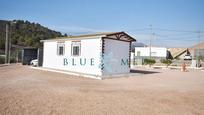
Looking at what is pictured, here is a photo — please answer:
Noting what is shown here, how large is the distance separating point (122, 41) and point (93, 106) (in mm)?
11172

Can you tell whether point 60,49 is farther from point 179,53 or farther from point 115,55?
point 179,53

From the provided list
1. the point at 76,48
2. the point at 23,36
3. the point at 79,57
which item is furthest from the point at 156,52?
the point at 79,57

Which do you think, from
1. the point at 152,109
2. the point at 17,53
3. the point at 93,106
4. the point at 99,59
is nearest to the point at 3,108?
the point at 93,106

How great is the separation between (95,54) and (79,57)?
5.95 ft

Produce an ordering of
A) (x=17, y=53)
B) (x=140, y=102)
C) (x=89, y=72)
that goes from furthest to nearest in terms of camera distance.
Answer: (x=17, y=53) → (x=89, y=72) → (x=140, y=102)

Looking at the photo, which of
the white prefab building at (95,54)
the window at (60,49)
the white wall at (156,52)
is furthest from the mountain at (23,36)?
the white prefab building at (95,54)

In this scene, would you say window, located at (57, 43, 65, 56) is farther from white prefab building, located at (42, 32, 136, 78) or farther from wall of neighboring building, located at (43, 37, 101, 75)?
wall of neighboring building, located at (43, 37, 101, 75)

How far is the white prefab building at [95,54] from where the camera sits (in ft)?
50.1

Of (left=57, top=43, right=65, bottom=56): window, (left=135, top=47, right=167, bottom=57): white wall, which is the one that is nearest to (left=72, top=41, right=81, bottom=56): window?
(left=57, top=43, right=65, bottom=56): window

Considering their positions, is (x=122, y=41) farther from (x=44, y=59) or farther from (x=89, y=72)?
(x=44, y=59)

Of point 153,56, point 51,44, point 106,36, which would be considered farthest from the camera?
point 153,56

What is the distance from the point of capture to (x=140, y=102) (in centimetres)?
723

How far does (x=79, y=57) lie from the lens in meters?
16.7

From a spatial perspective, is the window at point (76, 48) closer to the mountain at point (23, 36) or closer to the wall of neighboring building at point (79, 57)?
the wall of neighboring building at point (79, 57)
